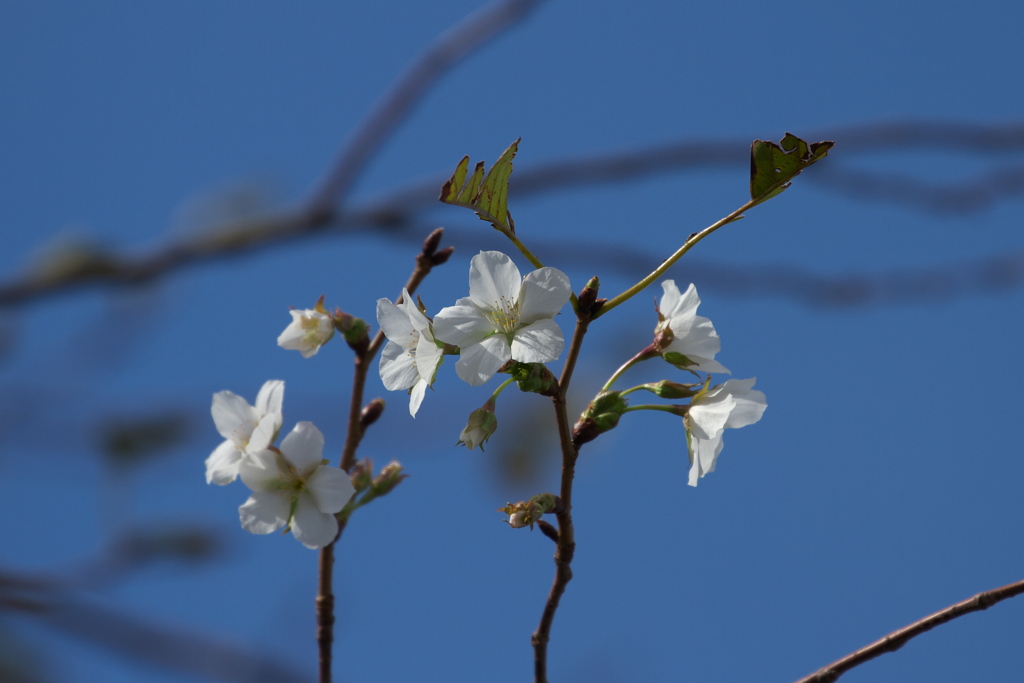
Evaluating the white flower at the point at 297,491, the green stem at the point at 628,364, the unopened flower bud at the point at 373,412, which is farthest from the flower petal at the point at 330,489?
the green stem at the point at 628,364

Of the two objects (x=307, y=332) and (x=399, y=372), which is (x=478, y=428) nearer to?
(x=399, y=372)

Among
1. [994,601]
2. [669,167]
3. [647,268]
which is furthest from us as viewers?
[669,167]

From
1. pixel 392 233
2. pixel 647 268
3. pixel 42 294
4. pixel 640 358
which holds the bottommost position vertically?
pixel 640 358

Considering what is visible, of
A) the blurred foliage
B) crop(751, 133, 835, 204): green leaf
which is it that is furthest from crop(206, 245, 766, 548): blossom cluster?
the blurred foliage

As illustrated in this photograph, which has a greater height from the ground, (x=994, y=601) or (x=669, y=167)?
(x=669, y=167)

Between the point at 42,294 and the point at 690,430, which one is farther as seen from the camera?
the point at 42,294

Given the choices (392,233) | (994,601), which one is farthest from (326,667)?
(392,233)

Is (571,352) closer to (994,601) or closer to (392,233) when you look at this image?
(994,601)
